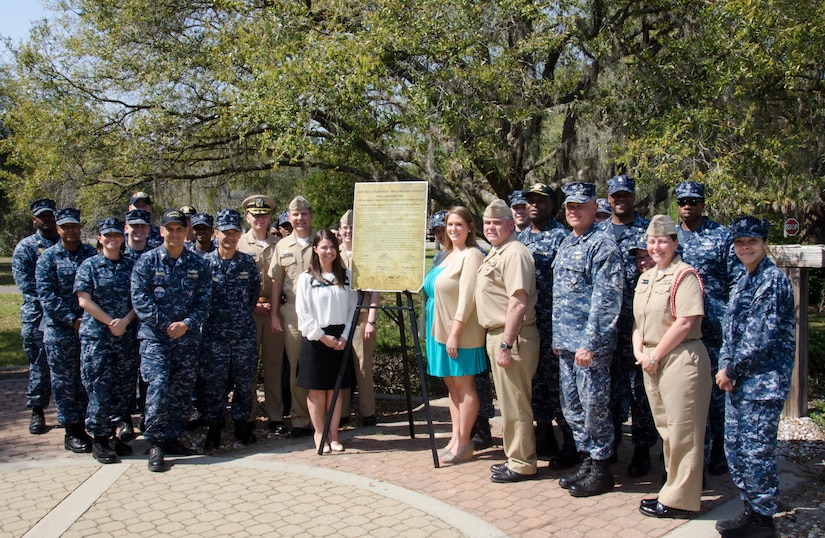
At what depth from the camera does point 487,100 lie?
8.55 meters

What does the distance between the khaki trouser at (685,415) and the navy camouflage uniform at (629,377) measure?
0.72 metres

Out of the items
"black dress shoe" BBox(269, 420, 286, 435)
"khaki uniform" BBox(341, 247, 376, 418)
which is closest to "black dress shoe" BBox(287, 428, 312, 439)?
"black dress shoe" BBox(269, 420, 286, 435)

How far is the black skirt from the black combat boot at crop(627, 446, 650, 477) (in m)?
2.41

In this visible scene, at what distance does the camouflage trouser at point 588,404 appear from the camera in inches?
182

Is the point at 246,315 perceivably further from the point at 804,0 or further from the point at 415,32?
the point at 804,0

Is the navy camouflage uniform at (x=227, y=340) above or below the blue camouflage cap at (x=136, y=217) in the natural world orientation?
below

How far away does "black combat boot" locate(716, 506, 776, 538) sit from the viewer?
3988 mm

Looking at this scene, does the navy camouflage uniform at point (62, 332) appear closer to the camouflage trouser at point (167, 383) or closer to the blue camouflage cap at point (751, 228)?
the camouflage trouser at point (167, 383)

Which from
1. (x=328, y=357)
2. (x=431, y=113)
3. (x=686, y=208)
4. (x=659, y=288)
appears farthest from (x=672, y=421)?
(x=431, y=113)

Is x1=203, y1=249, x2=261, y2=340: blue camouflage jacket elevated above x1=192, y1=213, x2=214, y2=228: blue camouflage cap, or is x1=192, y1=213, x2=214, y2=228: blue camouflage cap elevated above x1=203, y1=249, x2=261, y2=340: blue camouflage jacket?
x1=192, y1=213, x2=214, y2=228: blue camouflage cap

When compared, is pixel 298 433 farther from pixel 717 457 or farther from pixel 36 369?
pixel 717 457

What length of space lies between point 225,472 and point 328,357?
3.93 feet

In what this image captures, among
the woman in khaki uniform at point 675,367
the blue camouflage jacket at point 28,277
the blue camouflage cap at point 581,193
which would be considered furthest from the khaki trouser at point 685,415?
the blue camouflage jacket at point 28,277

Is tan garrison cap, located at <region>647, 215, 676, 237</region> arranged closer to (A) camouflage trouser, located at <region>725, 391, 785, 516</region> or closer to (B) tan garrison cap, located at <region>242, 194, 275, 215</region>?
(A) camouflage trouser, located at <region>725, 391, 785, 516</region>
